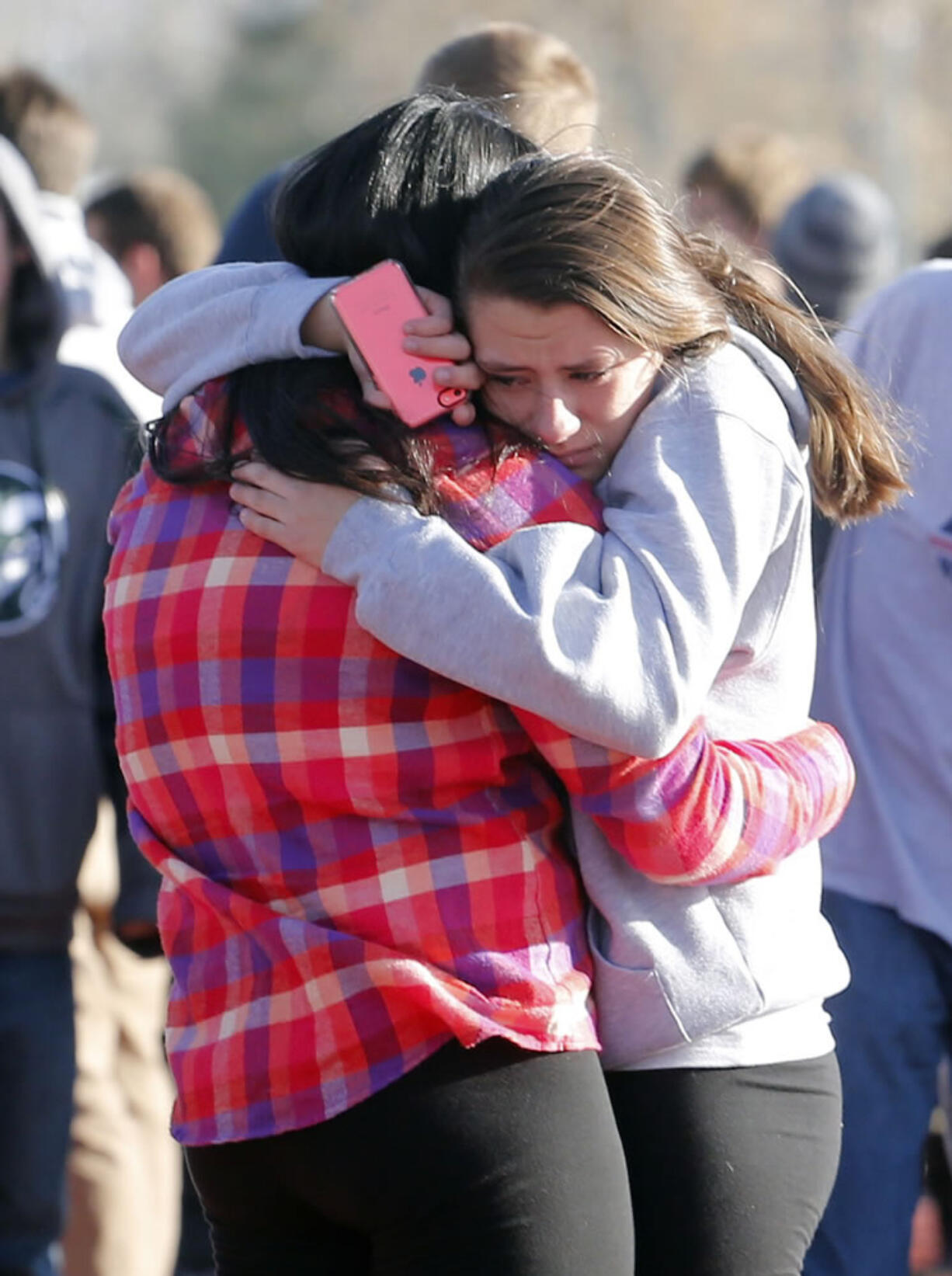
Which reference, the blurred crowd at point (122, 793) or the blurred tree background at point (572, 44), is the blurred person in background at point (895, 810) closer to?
the blurred crowd at point (122, 793)

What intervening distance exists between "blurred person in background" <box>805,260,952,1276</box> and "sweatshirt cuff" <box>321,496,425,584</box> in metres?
1.11

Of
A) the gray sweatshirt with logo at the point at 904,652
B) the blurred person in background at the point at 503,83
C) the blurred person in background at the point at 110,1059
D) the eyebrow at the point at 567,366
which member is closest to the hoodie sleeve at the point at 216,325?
the eyebrow at the point at 567,366

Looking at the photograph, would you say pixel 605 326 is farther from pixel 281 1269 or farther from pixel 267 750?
pixel 281 1269

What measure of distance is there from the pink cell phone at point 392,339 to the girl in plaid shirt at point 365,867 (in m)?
0.03

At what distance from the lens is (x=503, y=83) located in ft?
10.7

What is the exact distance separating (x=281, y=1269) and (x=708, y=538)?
807 mm

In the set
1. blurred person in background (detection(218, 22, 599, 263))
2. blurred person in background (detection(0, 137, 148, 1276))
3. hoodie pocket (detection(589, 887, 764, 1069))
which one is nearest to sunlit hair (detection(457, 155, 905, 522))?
hoodie pocket (detection(589, 887, 764, 1069))

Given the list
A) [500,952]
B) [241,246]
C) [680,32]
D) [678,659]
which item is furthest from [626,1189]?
[680,32]

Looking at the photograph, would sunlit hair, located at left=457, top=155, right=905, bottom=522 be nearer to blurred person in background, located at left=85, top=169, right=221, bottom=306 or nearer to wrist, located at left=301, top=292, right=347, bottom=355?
wrist, located at left=301, top=292, right=347, bottom=355

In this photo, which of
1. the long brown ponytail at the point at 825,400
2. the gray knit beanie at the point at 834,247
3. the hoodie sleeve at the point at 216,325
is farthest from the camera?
the gray knit beanie at the point at 834,247

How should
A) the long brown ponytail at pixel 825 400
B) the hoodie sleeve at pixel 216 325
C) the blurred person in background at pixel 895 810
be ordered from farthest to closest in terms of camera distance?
1. the blurred person in background at pixel 895 810
2. the long brown ponytail at pixel 825 400
3. the hoodie sleeve at pixel 216 325

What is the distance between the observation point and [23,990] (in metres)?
3.42

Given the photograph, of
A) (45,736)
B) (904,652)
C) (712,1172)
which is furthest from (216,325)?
(45,736)

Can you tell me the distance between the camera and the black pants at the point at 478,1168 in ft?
5.73
